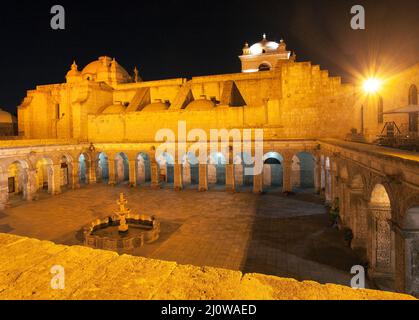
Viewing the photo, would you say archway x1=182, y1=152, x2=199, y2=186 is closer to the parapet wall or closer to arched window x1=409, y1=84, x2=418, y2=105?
arched window x1=409, y1=84, x2=418, y2=105

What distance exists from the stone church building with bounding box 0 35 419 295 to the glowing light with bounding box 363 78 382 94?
46 centimetres

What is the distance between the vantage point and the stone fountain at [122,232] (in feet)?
43.7

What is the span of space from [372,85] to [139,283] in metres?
23.6

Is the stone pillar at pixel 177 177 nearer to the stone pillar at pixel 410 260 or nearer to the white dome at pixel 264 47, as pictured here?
the white dome at pixel 264 47

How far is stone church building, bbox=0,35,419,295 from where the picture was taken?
48.8 ft

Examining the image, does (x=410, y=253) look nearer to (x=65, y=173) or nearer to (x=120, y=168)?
(x=120, y=168)

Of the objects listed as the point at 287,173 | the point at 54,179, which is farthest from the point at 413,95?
the point at 54,179

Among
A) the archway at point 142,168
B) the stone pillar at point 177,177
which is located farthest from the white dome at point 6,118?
the stone pillar at point 177,177

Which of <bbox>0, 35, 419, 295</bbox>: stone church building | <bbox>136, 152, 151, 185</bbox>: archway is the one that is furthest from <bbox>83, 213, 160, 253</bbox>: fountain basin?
<bbox>136, 152, 151, 185</bbox>: archway

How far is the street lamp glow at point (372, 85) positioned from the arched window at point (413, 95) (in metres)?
4.44
